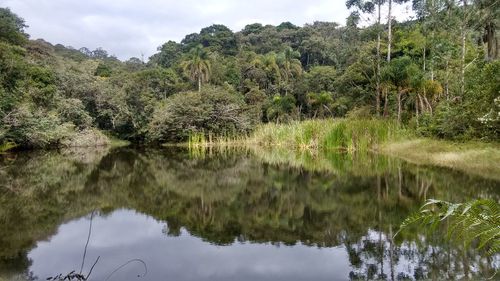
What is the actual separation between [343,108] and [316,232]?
24.9 metres

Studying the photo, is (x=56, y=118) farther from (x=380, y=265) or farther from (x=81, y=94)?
(x=380, y=265)

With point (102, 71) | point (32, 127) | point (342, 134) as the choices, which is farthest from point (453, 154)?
point (102, 71)

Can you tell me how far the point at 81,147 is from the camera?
27.4m

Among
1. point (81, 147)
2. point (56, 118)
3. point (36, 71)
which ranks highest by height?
point (36, 71)

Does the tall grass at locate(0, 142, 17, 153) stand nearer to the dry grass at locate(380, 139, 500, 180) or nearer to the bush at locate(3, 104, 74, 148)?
the bush at locate(3, 104, 74, 148)

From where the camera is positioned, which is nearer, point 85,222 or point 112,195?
point 85,222

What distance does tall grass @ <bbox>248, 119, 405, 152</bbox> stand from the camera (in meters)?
20.0

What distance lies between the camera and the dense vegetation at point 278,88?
17125 mm

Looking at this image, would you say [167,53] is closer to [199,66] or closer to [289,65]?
[199,66]

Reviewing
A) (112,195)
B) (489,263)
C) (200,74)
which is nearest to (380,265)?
(489,263)

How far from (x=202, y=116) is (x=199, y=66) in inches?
547

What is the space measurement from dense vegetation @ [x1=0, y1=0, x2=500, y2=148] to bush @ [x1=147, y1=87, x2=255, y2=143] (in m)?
0.07

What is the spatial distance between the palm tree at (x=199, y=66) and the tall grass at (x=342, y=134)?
59.4ft

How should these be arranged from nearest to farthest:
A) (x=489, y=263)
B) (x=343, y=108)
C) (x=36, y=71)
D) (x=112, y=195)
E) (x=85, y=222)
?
(x=489, y=263) → (x=85, y=222) → (x=112, y=195) → (x=36, y=71) → (x=343, y=108)
